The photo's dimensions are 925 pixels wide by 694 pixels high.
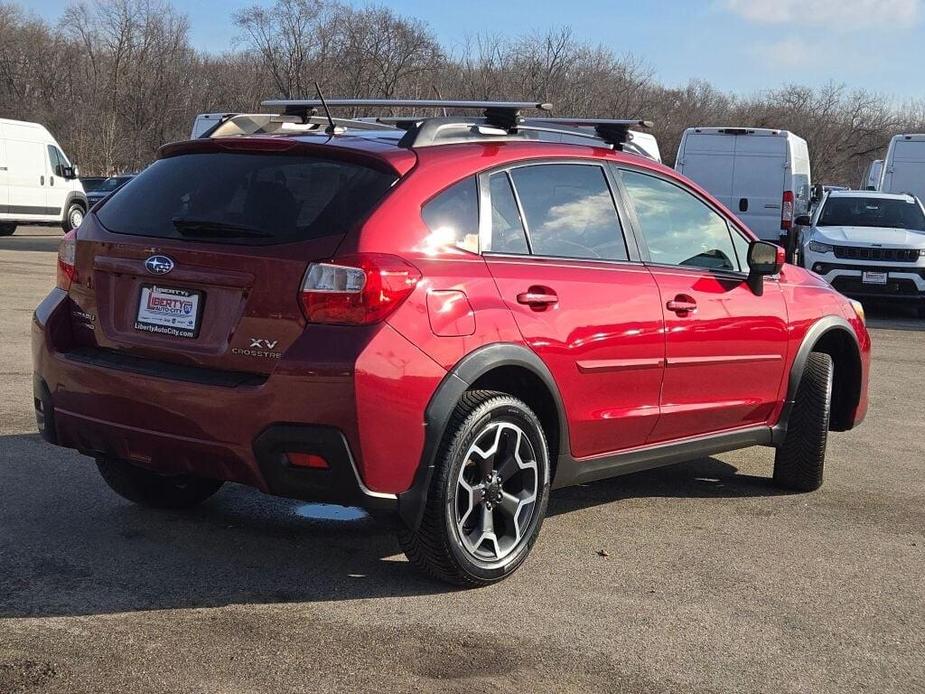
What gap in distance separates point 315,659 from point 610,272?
7.07ft

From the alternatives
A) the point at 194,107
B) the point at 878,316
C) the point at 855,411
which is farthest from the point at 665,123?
the point at 855,411

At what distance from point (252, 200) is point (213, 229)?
7.0 inches

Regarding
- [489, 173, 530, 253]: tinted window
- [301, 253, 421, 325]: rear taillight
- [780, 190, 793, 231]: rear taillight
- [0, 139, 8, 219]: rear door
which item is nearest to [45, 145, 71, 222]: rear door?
[0, 139, 8, 219]: rear door

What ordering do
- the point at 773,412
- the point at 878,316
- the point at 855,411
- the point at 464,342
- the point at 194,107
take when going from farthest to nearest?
the point at 194,107
the point at 878,316
the point at 855,411
the point at 773,412
the point at 464,342

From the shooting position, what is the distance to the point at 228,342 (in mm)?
4145

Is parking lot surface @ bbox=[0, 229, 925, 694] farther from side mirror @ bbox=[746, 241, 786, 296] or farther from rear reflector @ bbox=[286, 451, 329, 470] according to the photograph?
side mirror @ bbox=[746, 241, 786, 296]

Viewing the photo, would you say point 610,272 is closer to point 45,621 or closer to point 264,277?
point 264,277

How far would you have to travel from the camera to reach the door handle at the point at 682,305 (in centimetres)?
532

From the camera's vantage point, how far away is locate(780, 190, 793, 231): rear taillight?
A: 65.6ft

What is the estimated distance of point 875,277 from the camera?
52.5 feet

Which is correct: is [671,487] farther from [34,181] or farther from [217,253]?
[34,181]

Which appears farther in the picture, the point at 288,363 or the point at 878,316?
the point at 878,316


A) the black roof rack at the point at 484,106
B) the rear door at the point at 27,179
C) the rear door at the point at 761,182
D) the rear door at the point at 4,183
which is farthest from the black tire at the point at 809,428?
the rear door at the point at 27,179

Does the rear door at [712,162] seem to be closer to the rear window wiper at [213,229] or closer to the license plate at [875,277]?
the license plate at [875,277]
